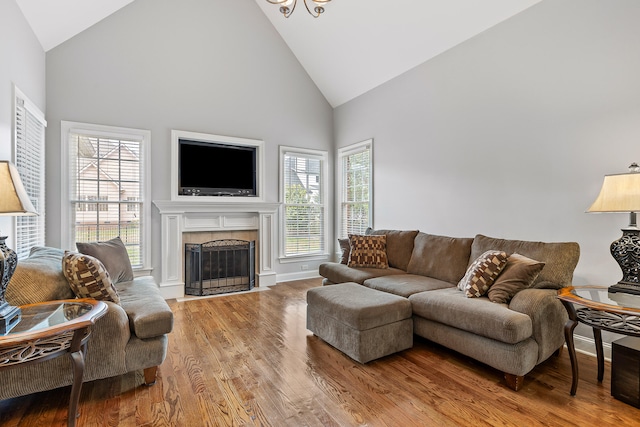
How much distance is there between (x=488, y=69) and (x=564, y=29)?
0.73 m

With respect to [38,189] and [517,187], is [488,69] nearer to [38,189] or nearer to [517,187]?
[517,187]

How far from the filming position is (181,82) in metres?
4.64

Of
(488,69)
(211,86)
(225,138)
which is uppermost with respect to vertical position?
(211,86)

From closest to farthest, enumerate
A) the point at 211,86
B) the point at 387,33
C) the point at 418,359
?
the point at 418,359
the point at 387,33
the point at 211,86

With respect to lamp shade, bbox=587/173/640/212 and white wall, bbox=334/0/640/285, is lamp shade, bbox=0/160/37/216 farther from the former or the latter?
white wall, bbox=334/0/640/285

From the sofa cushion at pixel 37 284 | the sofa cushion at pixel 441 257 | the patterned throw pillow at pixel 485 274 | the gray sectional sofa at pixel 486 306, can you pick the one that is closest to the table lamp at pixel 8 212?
the sofa cushion at pixel 37 284

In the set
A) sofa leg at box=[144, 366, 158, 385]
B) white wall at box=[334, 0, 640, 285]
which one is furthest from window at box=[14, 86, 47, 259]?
white wall at box=[334, 0, 640, 285]

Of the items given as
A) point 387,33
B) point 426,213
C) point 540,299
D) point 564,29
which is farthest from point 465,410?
point 387,33

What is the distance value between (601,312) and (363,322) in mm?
1462

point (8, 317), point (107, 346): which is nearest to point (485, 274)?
point (107, 346)

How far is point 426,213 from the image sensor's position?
4.32 metres

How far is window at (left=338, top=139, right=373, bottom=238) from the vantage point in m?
5.32

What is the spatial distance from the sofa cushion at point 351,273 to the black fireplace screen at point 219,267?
55.8 inches

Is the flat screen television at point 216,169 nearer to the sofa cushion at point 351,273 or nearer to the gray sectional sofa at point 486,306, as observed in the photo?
the sofa cushion at point 351,273
